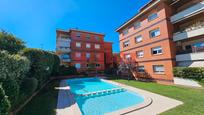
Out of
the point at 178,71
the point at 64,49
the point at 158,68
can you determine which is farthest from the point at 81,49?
the point at 178,71

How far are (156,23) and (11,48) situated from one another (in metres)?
19.6

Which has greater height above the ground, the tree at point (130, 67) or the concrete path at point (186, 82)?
the tree at point (130, 67)

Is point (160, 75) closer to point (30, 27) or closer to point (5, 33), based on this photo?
point (5, 33)

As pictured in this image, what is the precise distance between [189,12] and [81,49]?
1017 inches

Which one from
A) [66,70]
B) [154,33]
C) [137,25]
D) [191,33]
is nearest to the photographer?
[191,33]

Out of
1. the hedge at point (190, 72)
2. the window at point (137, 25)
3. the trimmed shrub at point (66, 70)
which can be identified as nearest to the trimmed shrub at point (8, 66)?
the hedge at point (190, 72)

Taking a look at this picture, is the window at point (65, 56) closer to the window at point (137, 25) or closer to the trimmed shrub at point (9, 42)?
the trimmed shrub at point (9, 42)

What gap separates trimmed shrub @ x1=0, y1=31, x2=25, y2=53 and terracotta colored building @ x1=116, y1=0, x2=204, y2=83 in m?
18.4

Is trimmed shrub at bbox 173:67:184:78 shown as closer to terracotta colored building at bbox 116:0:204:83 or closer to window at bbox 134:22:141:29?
terracotta colored building at bbox 116:0:204:83

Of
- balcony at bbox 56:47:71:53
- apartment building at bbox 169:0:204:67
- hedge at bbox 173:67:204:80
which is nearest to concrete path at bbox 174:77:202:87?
hedge at bbox 173:67:204:80

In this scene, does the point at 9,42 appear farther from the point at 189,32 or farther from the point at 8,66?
the point at 189,32

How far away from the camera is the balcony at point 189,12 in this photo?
13.1 meters

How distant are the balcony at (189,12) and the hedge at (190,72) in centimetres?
677

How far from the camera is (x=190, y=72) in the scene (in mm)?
12578
